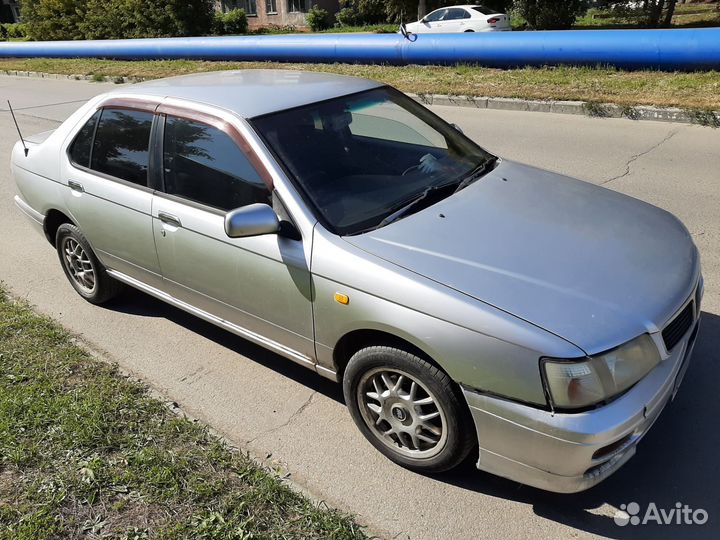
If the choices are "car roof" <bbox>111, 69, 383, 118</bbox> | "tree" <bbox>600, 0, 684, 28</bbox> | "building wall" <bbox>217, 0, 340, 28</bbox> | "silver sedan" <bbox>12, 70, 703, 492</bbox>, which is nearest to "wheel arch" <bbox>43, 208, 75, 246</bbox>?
"silver sedan" <bbox>12, 70, 703, 492</bbox>

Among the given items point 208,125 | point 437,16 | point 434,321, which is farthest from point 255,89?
point 437,16

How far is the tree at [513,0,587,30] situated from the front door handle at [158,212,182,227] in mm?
22878

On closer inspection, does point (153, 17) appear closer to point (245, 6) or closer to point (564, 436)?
point (245, 6)

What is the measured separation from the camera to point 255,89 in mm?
3805

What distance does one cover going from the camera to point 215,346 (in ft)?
13.9

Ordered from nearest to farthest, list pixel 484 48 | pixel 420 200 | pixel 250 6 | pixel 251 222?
pixel 251 222 → pixel 420 200 → pixel 484 48 → pixel 250 6

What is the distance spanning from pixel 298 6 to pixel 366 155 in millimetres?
43207

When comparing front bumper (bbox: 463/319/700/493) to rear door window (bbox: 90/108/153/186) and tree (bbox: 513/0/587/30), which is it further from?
tree (bbox: 513/0/587/30)

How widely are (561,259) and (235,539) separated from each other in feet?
6.13

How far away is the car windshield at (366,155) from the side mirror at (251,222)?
0.24 meters

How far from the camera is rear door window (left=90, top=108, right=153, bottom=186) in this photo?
394 centimetres

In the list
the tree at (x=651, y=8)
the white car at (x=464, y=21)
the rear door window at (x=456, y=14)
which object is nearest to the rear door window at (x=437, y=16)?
the white car at (x=464, y=21)

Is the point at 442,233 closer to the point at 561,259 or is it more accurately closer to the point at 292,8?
the point at 561,259

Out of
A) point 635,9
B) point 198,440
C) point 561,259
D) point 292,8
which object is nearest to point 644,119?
point 561,259
